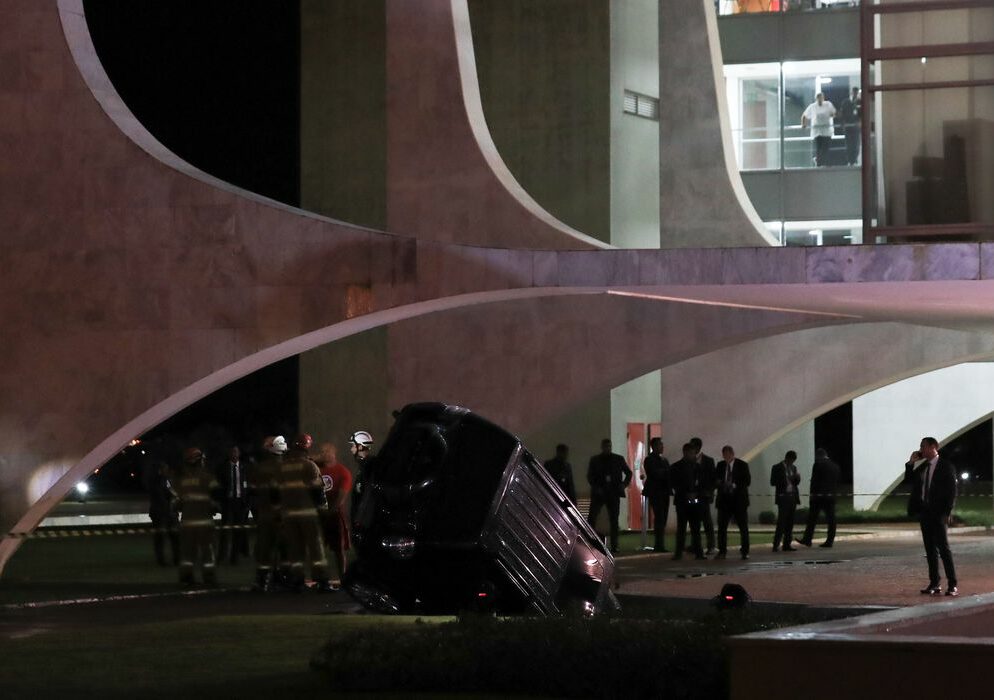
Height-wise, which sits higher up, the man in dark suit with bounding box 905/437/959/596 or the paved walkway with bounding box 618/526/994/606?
the man in dark suit with bounding box 905/437/959/596

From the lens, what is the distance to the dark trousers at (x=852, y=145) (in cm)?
3562

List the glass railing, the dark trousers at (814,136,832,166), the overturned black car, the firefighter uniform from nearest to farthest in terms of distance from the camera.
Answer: the overturned black car, the firefighter uniform, the glass railing, the dark trousers at (814,136,832,166)

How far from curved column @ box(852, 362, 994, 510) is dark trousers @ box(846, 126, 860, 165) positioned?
20.2 feet

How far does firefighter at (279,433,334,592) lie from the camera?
56.8 feet

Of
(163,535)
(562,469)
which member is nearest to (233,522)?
(163,535)

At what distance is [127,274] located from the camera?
18719 millimetres

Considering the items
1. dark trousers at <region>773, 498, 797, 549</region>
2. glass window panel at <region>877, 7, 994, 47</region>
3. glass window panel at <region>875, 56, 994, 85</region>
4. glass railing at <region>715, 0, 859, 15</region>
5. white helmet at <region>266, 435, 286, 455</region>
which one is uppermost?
glass railing at <region>715, 0, 859, 15</region>

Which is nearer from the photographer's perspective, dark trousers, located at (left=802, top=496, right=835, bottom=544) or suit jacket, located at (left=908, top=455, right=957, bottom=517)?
suit jacket, located at (left=908, top=455, right=957, bottom=517)

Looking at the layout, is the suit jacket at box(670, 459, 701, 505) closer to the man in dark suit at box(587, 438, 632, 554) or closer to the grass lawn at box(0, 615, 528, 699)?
the man in dark suit at box(587, 438, 632, 554)

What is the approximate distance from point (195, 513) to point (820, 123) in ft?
68.9

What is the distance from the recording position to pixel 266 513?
17.7 metres

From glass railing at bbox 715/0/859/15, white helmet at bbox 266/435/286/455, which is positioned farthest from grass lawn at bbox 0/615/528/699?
glass railing at bbox 715/0/859/15

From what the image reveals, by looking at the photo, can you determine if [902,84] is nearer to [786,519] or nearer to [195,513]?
[786,519]

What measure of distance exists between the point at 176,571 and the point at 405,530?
845cm
